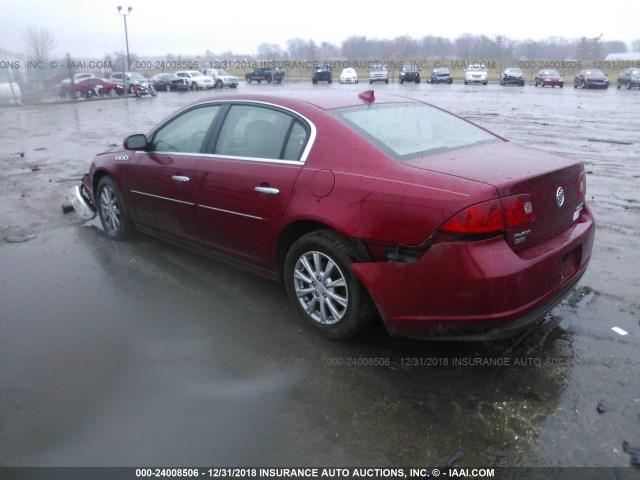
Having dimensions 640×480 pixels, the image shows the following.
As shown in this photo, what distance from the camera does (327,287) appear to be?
3.61 metres

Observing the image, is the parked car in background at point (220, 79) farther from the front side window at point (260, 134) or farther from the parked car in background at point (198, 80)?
the front side window at point (260, 134)

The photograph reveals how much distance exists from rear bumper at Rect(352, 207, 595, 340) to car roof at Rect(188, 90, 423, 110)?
4.49 ft

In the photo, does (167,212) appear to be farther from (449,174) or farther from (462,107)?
(462,107)

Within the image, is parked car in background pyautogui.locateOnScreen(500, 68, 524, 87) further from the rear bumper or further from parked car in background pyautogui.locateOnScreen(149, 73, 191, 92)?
the rear bumper

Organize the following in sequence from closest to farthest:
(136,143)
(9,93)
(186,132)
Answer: (186,132)
(136,143)
(9,93)

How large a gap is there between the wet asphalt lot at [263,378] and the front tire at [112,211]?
440 mm

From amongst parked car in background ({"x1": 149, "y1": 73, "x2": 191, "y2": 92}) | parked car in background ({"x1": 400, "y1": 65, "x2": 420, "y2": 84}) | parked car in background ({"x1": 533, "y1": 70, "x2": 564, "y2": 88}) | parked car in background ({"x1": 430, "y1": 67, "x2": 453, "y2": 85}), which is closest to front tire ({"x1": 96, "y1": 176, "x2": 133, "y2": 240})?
parked car in background ({"x1": 149, "y1": 73, "x2": 191, "y2": 92})

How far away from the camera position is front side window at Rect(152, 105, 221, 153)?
15.3ft

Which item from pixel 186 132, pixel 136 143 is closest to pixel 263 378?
pixel 186 132

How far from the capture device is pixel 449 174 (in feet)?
10.3

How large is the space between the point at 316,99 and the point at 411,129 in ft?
2.53

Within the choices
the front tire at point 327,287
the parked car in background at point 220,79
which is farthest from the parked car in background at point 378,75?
the front tire at point 327,287

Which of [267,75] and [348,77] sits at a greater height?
[267,75]

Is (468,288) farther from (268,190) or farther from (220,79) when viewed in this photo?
(220,79)
